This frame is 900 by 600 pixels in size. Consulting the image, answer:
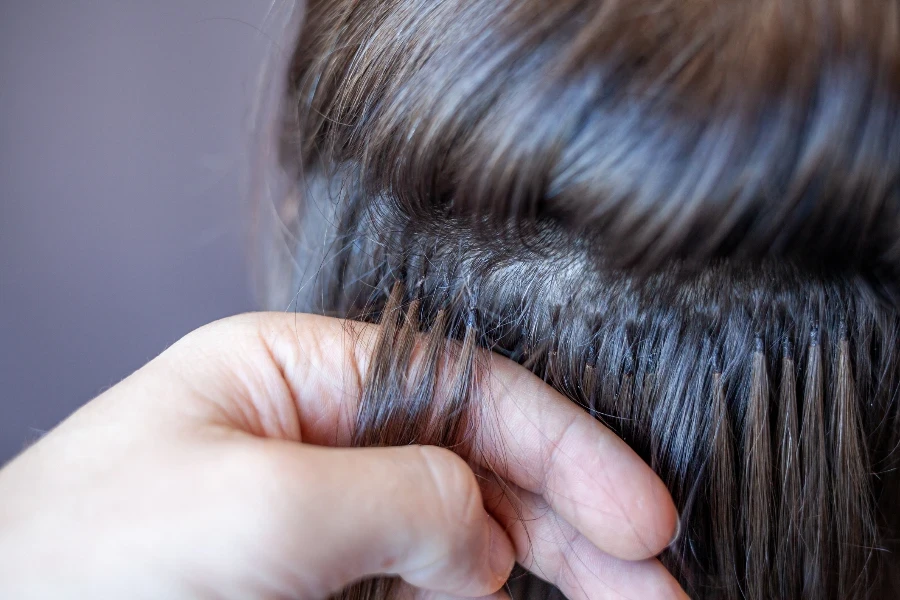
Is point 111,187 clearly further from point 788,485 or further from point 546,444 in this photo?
point 788,485

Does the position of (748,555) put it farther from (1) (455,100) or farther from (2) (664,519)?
(1) (455,100)

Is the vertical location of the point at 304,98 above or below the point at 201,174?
above

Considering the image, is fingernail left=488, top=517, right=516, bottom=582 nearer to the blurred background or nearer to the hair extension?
the hair extension

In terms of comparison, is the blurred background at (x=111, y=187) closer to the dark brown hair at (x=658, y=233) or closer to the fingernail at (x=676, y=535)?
the dark brown hair at (x=658, y=233)

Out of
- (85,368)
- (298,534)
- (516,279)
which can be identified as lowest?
(85,368)

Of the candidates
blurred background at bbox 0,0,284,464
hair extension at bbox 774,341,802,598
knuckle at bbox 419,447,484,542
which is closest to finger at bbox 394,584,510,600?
knuckle at bbox 419,447,484,542

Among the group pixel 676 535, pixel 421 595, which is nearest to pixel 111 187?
pixel 421 595

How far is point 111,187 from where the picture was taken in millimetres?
1472

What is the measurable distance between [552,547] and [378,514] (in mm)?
249

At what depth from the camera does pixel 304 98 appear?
0.63 meters

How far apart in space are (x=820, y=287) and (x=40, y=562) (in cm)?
61

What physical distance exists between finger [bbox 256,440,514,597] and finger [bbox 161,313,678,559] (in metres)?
0.08

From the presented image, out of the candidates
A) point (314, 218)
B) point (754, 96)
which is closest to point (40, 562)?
point (314, 218)

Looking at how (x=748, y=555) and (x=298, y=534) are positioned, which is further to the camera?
(x=748, y=555)
